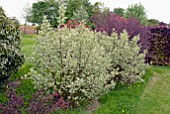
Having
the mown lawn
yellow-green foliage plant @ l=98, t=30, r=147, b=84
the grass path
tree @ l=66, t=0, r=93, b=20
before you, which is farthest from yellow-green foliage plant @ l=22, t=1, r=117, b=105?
tree @ l=66, t=0, r=93, b=20

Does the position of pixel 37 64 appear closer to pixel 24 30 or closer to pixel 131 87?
pixel 131 87

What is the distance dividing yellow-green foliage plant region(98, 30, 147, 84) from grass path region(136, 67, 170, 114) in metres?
0.66

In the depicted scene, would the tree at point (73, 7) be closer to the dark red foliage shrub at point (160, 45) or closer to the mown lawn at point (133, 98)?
the dark red foliage shrub at point (160, 45)

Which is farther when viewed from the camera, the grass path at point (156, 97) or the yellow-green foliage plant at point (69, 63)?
the grass path at point (156, 97)

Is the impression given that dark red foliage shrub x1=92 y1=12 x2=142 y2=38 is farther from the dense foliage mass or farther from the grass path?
the dense foliage mass

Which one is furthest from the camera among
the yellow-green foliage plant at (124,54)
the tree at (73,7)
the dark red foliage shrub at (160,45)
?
the tree at (73,7)

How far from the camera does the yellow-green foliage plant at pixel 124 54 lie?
7.54m

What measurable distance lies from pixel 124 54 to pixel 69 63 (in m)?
2.46

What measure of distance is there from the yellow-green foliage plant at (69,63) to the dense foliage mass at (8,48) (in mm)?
606

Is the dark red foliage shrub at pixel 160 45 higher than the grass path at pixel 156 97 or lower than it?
higher

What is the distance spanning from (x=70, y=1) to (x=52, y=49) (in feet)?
34.6

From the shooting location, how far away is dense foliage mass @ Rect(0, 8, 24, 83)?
5.88 meters

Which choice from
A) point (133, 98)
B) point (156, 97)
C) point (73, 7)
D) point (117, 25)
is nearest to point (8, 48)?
point (133, 98)

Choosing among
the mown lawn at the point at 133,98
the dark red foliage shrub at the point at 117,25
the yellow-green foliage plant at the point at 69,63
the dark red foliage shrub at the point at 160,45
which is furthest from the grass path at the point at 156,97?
the dark red foliage shrub at the point at 160,45
